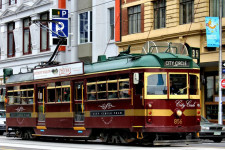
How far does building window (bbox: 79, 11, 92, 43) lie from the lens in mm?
42688

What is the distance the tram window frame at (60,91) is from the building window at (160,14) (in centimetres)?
1296

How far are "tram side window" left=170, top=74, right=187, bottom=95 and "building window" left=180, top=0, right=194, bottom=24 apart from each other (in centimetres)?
1390

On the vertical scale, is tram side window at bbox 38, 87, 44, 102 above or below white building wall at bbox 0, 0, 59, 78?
below

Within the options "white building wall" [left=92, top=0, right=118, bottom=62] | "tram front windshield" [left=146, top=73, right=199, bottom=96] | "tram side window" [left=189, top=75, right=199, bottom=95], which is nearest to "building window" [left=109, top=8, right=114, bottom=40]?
"white building wall" [left=92, top=0, right=118, bottom=62]

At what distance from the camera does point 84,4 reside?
1697 inches

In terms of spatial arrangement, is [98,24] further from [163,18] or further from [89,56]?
[163,18]

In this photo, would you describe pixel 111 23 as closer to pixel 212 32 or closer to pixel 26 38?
pixel 212 32

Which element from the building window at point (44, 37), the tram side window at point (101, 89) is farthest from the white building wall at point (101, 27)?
the tram side window at point (101, 89)

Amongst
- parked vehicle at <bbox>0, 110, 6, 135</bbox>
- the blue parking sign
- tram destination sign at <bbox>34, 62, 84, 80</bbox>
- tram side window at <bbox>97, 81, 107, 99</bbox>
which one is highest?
the blue parking sign

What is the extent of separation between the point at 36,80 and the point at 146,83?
7896mm

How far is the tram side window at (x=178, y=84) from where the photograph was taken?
20.2 metres

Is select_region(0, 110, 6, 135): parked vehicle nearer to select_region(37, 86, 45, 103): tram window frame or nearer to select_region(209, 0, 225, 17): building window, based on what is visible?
select_region(37, 86, 45, 103): tram window frame

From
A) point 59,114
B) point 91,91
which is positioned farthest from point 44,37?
point 91,91

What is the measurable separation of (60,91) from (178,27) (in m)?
12.2
